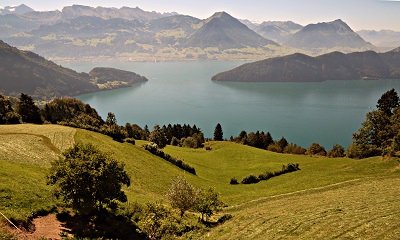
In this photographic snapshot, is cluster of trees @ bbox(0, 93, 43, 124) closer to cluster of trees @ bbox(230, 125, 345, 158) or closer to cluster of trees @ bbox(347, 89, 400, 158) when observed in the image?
cluster of trees @ bbox(230, 125, 345, 158)

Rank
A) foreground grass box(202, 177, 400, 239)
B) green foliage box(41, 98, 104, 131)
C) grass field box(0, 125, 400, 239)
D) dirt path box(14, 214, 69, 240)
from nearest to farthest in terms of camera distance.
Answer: foreground grass box(202, 177, 400, 239) → dirt path box(14, 214, 69, 240) → grass field box(0, 125, 400, 239) → green foliage box(41, 98, 104, 131)

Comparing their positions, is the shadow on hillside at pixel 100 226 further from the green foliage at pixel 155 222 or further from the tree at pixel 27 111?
the tree at pixel 27 111

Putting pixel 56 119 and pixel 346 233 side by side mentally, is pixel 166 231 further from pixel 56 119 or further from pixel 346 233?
pixel 56 119

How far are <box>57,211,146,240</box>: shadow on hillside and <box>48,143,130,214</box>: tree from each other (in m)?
1.36

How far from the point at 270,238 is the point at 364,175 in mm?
34095

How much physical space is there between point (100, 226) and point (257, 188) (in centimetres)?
3682

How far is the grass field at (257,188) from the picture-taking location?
84.0 ft

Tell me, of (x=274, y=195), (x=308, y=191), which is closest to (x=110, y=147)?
(x=274, y=195)

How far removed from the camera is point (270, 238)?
25.1 metres

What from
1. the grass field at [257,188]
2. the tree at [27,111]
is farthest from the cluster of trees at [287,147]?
the tree at [27,111]

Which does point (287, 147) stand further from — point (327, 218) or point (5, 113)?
point (5, 113)

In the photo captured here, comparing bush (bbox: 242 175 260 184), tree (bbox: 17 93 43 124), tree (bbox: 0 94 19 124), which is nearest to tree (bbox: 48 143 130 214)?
bush (bbox: 242 175 260 184)

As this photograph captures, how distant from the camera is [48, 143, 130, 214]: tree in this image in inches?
1129

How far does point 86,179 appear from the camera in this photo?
28953 millimetres
